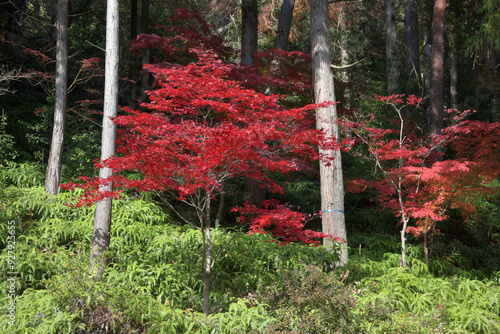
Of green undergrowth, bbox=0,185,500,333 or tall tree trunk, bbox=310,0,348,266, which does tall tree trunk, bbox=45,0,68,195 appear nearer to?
green undergrowth, bbox=0,185,500,333

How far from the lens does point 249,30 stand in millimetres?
8484

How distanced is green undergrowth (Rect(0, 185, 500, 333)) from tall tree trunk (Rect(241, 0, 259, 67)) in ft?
11.9

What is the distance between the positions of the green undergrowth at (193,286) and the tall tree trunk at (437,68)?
336 cm

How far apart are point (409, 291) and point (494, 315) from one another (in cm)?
91

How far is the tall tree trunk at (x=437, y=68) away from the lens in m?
9.12

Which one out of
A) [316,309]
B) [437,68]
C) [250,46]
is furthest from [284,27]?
[316,309]

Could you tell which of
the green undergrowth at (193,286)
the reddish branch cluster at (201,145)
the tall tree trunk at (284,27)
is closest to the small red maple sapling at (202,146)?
the reddish branch cluster at (201,145)

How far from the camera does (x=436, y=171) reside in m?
6.50

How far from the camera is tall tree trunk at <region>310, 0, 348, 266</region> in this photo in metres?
6.27

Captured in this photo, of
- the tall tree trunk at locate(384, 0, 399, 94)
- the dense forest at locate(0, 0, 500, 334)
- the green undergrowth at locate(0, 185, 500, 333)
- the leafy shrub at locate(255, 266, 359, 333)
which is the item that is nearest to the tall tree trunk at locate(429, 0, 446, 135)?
the dense forest at locate(0, 0, 500, 334)

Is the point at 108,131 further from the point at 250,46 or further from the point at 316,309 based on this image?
the point at 250,46

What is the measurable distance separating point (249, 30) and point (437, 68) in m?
4.52

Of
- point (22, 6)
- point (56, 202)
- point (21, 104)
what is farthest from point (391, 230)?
point (22, 6)

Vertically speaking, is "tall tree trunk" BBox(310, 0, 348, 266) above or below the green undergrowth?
above
